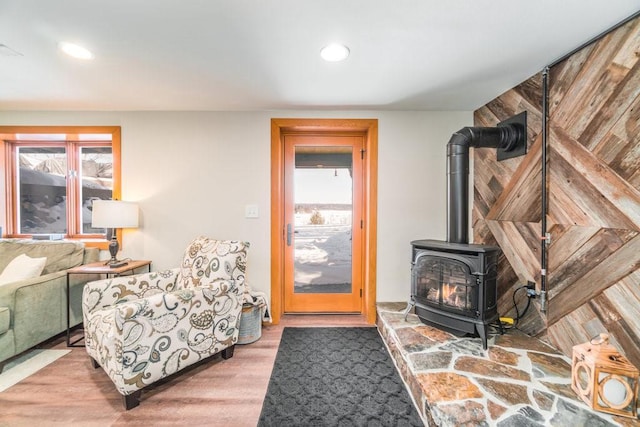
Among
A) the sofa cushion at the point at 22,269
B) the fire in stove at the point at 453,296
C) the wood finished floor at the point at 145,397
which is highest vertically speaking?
the sofa cushion at the point at 22,269

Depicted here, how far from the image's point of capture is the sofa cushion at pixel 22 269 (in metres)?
2.16

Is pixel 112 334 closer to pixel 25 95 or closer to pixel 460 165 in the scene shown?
pixel 25 95

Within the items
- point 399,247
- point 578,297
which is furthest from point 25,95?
point 578,297

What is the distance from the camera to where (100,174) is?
2930 millimetres

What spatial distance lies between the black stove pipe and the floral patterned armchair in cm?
178

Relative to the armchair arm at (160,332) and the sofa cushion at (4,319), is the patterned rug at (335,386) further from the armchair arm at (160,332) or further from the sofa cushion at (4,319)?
the sofa cushion at (4,319)

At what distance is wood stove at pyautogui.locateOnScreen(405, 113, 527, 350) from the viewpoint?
1765 mm

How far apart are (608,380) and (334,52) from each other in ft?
7.53

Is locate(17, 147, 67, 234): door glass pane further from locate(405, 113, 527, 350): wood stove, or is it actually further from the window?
locate(405, 113, 527, 350): wood stove

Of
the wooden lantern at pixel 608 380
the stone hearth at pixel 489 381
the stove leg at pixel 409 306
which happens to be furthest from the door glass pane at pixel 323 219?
the wooden lantern at pixel 608 380

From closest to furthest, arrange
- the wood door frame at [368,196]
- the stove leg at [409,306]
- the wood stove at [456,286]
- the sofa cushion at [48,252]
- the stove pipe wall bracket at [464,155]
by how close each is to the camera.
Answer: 1. the wood stove at [456,286]
2. the stove pipe wall bracket at [464,155]
3. the stove leg at [409,306]
4. the sofa cushion at [48,252]
5. the wood door frame at [368,196]

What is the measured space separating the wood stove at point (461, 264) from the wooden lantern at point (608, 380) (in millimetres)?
525

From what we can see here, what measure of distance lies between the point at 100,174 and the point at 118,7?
7.66 ft

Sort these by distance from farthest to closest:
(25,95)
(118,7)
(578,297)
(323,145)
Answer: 1. (323,145)
2. (25,95)
3. (578,297)
4. (118,7)
